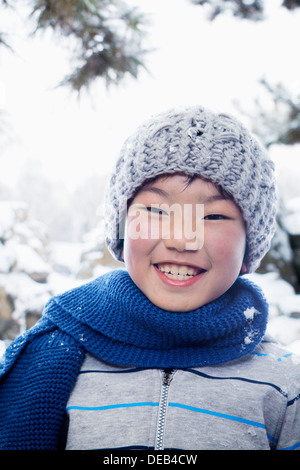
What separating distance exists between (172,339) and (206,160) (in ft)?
1.63

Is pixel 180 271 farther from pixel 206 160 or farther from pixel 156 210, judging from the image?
pixel 206 160

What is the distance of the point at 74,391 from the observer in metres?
0.86

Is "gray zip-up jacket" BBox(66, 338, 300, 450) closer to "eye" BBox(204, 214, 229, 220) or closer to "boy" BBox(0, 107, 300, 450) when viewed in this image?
"boy" BBox(0, 107, 300, 450)

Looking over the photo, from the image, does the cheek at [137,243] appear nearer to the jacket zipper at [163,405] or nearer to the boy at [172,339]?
the boy at [172,339]

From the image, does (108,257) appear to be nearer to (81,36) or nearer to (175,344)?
(81,36)

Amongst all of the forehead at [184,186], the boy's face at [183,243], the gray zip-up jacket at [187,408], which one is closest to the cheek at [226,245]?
the boy's face at [183,243]

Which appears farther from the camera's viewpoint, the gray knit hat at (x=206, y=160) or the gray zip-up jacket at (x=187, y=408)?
the gray knit hat at (x=206, y=160)

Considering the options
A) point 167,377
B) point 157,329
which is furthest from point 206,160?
point 167,377

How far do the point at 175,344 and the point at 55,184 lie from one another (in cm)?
1111

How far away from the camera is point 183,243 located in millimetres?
828

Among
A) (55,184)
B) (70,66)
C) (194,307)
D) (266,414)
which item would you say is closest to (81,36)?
(70,66)

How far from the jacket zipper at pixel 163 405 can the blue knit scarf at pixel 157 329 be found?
0.03 meters

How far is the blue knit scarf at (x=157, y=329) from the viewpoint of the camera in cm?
86

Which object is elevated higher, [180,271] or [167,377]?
[180,271]
